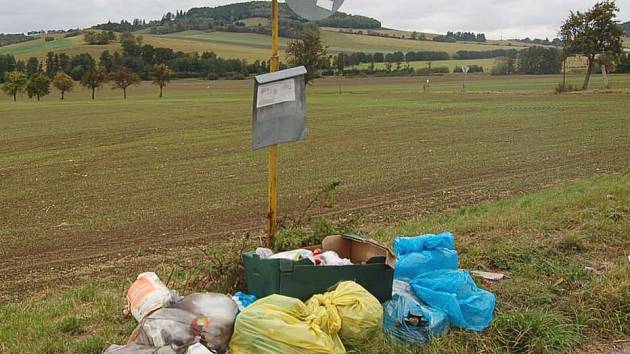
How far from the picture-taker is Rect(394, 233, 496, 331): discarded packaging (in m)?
3.94

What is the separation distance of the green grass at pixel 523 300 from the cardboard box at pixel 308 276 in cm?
44

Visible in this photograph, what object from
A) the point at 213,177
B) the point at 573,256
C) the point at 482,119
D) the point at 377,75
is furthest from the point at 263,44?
the point at 573,256

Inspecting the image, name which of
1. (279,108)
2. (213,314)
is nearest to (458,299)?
(213,314)

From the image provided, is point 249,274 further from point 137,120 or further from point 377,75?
point 377,75

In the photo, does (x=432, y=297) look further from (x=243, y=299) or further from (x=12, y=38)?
(x=12, y=38)

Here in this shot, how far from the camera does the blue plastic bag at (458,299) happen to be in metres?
3.91

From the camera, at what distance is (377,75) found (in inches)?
3612

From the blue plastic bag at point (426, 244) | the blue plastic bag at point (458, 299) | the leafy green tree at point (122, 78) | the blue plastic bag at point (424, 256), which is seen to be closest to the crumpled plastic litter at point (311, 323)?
the blue plastic bag at point (458, 299)

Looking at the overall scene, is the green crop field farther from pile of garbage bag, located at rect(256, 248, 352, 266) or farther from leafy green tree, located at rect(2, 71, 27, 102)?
leafy green tree, located at rect(2, 71, 27, 102)

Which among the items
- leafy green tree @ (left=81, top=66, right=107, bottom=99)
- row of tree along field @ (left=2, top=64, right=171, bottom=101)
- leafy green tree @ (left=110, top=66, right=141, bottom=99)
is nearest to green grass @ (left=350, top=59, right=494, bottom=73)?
row of tree along field @ (left=2, top=64, right=171, bottom=101)

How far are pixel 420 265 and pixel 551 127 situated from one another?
22.5 m

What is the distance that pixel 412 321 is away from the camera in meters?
3.77

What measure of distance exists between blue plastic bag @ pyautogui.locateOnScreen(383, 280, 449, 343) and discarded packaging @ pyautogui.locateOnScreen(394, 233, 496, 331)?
0.10 metres

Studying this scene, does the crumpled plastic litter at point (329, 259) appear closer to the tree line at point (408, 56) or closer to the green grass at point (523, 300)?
the green grass at point (523, 300)
